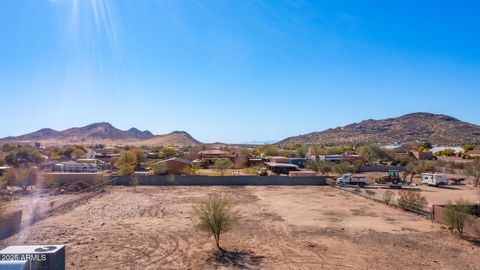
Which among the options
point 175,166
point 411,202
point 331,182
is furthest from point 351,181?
point 175,166

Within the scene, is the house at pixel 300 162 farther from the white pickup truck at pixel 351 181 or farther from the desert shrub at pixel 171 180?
the desert shrub at pixel 171 180

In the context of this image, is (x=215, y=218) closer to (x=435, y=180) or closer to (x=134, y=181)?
(x=134, y=181)

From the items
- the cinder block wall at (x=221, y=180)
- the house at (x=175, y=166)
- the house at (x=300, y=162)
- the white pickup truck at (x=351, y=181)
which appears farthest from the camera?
the house at (x=300, y=162)

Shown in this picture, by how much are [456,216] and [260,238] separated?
1115 cm

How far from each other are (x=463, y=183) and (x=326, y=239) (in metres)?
39.0

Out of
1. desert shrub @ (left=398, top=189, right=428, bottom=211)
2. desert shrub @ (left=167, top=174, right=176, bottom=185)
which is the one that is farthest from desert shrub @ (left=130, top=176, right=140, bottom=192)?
desert shrub @ (left=398, top=189, right=428, bottom=211)

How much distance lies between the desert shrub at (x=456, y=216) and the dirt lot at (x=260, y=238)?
0.75 metres

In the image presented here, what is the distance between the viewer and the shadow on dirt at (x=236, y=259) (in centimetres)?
1592

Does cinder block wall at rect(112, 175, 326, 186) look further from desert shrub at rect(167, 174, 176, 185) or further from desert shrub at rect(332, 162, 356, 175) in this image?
desert shrub at rect(332, 162, 356, 175)

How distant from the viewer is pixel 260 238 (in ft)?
66.5

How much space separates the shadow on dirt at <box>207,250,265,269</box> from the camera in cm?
1592

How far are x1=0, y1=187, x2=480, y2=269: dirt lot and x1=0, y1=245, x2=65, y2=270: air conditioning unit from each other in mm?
7104

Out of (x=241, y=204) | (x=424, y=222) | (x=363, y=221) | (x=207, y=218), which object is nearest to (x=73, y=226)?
A: (x=207, y=218)

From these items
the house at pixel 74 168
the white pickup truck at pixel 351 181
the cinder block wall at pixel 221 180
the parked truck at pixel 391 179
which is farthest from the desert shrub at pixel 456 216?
the house at pixel 74 168
